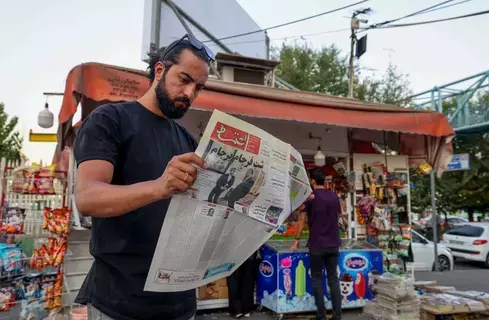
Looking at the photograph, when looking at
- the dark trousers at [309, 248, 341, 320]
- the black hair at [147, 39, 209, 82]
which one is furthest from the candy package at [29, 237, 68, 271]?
the black hair at [147, 39, 209, 82]

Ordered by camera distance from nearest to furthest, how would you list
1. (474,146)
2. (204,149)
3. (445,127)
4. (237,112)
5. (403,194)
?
(204,149) < (237,112) < (445,127) < (403,194) < (474,146)

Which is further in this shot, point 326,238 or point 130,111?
point 326,238

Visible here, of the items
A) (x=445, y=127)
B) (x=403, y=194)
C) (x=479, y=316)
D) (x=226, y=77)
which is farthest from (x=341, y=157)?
(x=479, y=316)

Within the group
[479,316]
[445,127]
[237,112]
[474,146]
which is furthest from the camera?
[474,146]

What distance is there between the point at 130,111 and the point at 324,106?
3885mm

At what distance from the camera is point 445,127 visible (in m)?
5.50

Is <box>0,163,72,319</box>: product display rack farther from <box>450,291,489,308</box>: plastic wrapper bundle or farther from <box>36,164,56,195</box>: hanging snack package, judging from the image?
<box>450,291,489,308</box>: plastic wrapper bundle

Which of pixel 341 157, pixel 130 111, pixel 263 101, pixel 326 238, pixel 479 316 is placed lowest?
pixel 479 316

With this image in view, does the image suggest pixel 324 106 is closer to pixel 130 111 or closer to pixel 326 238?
pixel 326 238

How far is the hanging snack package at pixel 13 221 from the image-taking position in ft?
14.6

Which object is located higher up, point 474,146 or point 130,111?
point 474,146

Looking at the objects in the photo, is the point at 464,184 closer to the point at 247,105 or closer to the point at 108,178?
the point at 247,105

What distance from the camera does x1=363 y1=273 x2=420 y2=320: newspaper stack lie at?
15.9ft

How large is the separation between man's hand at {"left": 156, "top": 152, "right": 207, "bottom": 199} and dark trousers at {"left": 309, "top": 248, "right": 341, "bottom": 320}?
428 cm
